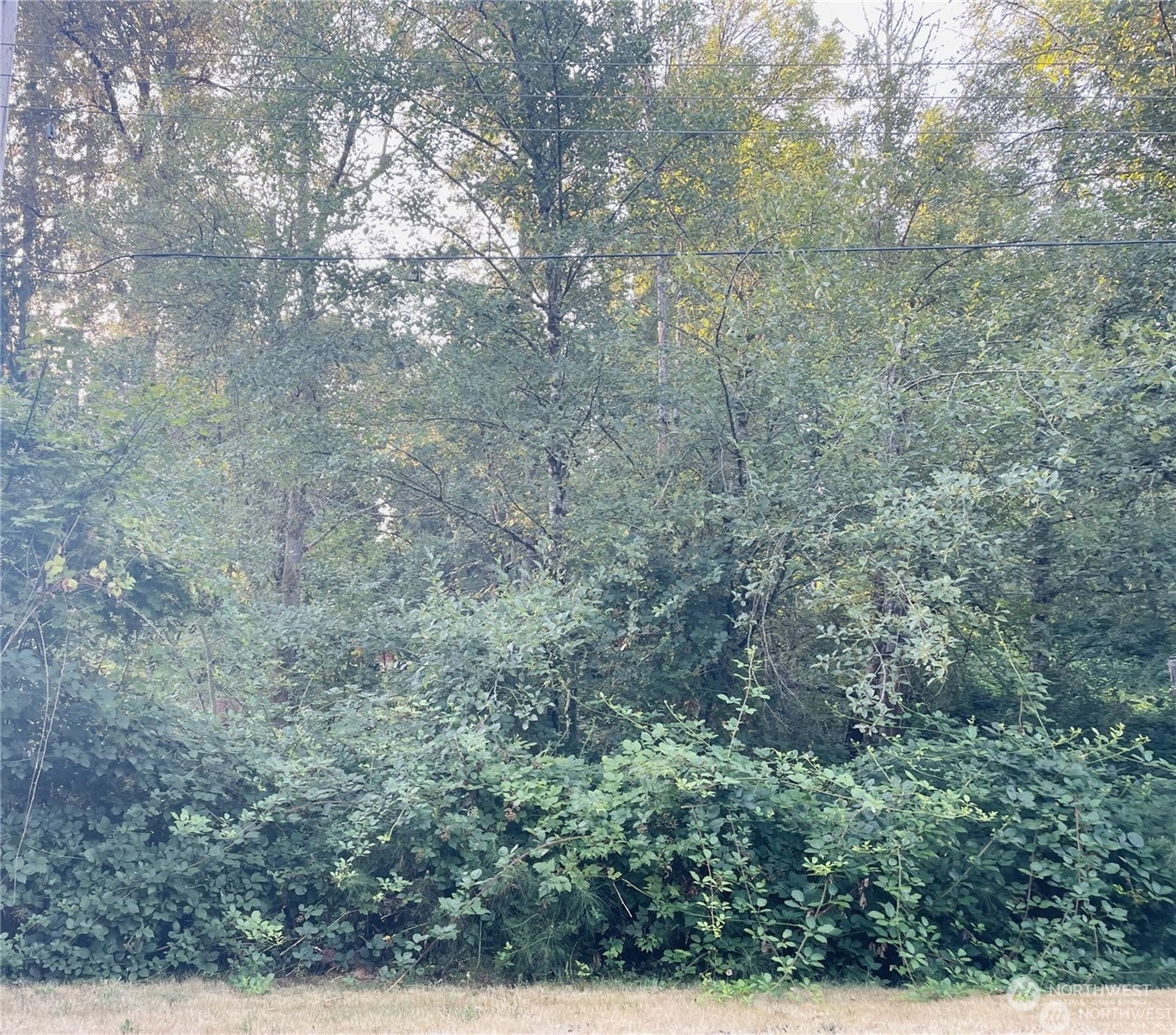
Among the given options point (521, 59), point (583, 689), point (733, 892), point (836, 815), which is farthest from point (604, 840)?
point (521, 59)

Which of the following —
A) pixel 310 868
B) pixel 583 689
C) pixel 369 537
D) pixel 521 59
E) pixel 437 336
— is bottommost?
pixel 310 868

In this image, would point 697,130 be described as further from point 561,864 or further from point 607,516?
point 561,864

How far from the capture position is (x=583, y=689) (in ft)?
24.5

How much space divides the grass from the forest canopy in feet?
1.10

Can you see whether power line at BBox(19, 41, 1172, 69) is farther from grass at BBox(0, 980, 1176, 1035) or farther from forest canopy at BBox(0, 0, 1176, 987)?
grass at BBox(0, 980, 1176, 1035)

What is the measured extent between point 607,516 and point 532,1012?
4.08 m

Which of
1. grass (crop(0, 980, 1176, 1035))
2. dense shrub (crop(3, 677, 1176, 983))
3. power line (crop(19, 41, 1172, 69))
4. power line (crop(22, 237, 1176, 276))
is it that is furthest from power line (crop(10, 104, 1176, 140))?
grass (crop(0, 980, 1176, 1035))

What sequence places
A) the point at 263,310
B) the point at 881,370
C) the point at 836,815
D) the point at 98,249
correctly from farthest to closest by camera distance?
1. the point at 98,249
2. the point at 263,310
3. the point at 881,370
4. the point at 836,815

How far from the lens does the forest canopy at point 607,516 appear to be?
222 inches

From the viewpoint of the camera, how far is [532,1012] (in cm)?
493

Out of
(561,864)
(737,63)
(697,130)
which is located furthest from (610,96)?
(561,864)

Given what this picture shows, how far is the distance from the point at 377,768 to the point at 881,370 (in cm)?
494

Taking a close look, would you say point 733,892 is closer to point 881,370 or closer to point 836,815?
point 836,815

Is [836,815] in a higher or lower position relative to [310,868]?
higher
